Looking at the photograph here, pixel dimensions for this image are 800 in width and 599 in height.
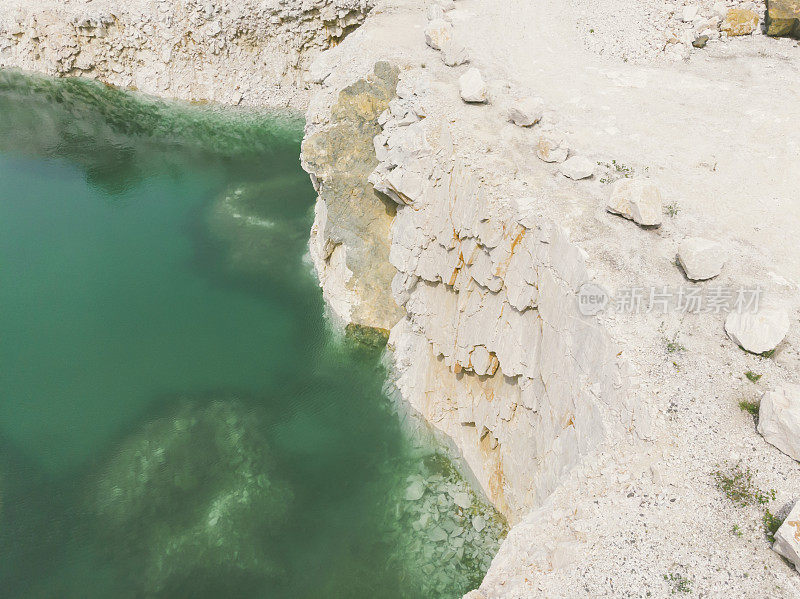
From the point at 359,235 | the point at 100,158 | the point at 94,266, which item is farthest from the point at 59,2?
the point at 359,235

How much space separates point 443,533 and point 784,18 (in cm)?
3517

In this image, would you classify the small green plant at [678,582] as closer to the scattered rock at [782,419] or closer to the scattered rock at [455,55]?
the scattered rock at [782,419]

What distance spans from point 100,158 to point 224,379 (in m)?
32.6

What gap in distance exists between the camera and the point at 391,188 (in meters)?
28.5

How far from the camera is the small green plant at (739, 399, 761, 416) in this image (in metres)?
14.8

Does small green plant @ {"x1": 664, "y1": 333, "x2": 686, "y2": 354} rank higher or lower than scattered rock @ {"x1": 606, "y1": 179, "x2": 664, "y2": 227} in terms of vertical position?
lower

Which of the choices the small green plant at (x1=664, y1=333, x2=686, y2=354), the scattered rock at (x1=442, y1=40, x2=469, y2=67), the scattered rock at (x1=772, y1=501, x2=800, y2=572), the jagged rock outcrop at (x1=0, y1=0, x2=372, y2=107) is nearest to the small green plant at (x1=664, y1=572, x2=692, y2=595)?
the scattered rock at (x1=772, y1=501, x2=800, y2=572)

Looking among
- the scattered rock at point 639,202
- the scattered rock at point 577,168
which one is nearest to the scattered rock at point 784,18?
the scattered rock at point 577,168

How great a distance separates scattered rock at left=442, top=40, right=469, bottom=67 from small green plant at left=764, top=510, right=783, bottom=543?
26.4 m

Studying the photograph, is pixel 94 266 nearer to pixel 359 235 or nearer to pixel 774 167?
pixel 359 235

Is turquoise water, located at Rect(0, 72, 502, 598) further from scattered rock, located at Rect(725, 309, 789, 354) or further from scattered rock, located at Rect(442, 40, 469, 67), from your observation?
scattered rock, located at Rect(442, 40, 469, 67)

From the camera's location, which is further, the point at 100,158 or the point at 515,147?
the point at 100,158

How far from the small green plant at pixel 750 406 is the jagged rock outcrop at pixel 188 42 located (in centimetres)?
4627

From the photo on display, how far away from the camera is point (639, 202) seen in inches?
767
